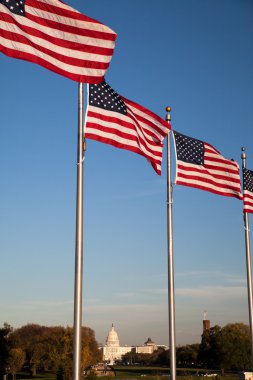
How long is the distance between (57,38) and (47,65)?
952 mm

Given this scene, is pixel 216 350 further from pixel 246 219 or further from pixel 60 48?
pixel 60 48

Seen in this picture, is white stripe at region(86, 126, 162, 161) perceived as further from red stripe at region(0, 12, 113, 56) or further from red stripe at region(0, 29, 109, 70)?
red stripe at region(0, 12, 113, 56)

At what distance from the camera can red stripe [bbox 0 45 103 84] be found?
14.3 meters

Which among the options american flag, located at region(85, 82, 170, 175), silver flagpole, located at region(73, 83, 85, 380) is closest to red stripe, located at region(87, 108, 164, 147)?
american flag, located at region(85, 82, 170, 175)

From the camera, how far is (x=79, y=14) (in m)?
15.9

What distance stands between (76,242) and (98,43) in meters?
5.83

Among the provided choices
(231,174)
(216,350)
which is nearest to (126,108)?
(231,174)

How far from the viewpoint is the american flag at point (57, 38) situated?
47.6ft

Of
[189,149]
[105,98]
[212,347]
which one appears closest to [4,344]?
[212,347]

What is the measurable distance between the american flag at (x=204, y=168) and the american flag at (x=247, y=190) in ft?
5.13

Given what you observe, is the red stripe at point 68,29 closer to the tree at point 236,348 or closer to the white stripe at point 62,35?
the white stripe at point 62,35

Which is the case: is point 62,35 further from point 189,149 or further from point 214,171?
point 214,171

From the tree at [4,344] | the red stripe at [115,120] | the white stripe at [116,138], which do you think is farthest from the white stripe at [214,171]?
the tree at [4,344]

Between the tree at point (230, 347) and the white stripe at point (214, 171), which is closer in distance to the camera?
the white stripe at point (214, 171)
